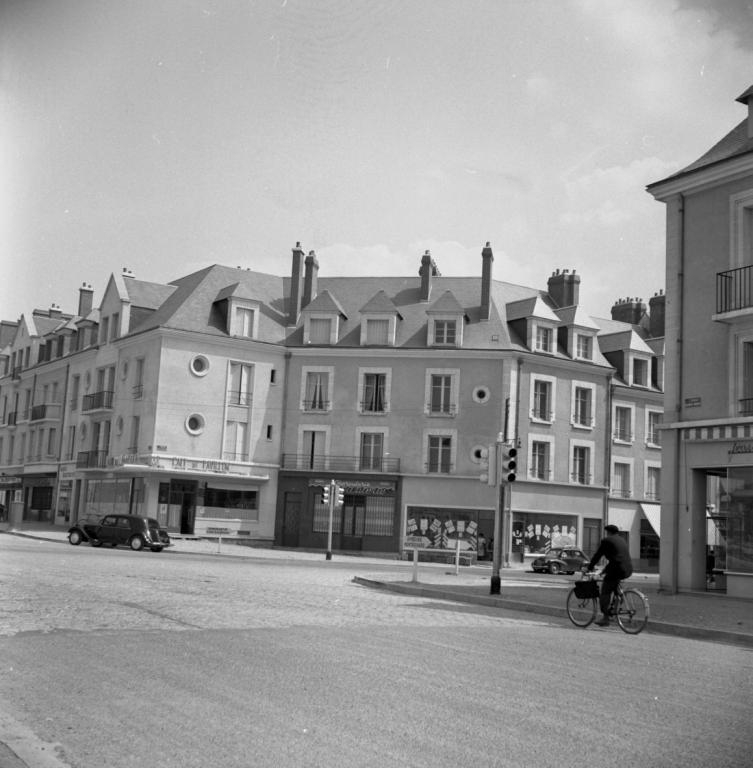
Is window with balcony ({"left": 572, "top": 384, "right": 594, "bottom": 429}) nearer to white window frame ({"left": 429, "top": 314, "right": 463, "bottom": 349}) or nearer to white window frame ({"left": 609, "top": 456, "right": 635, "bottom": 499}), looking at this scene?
white window frame ({"left": 609, "top": 456, "right": 635, "bottom": 499})

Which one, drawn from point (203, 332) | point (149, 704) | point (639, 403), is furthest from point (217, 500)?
point (149, 704)

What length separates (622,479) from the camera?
47.9 m

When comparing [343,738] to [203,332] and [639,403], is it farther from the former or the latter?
[639,403]

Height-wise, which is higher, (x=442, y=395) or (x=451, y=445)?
(x=442, y=395)

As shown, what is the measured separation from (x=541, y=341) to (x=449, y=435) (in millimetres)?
6542

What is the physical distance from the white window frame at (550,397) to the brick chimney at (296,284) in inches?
479

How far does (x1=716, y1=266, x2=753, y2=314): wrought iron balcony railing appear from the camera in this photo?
20.8 m

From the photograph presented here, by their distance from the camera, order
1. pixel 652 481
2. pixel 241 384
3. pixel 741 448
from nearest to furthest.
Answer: pixel 741 448
pixel 241 384
pixel 652 481

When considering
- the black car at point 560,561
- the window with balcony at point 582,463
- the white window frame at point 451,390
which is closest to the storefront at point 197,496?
the white window frame at point 451,390

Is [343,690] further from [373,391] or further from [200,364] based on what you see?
[200,364]

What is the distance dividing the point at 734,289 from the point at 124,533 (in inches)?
907

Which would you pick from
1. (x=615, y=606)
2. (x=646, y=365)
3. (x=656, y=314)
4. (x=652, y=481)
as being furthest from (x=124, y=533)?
(x=656, y=314)

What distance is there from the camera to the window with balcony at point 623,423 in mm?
47878

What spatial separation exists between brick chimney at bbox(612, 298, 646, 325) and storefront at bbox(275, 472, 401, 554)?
63.0 ft
